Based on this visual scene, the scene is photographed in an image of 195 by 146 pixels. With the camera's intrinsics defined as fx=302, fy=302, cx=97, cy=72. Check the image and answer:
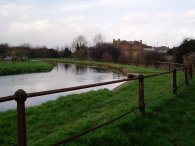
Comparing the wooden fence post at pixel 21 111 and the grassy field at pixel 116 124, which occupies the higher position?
the wooden fence post at pixel 21 111

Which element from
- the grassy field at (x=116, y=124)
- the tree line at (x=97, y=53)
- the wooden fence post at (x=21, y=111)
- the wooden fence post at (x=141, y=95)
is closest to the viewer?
the wooden fence post at (x=21, y=111)

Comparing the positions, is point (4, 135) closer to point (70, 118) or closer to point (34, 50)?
point (70, 118)

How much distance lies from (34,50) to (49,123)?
11164 centimetres

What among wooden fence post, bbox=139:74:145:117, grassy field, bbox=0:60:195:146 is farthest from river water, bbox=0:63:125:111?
wooden fence post, bbox=139:74:145:117

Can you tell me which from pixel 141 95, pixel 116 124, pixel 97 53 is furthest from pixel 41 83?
pixel 97 53

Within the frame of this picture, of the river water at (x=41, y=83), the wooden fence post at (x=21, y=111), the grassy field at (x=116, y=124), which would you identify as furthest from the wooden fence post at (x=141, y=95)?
the river water at (x=41, y=83)

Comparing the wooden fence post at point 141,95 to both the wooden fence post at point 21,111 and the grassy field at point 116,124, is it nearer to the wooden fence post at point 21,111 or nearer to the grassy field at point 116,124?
the grassy field at point 116,124

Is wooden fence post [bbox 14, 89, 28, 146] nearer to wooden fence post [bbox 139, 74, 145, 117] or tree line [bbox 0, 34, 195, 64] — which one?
wooden fence post [bbox 139, 74, 145, 117]

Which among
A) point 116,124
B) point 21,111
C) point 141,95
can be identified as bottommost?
point 116,124

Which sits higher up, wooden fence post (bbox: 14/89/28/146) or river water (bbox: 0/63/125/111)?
wooden fence post (bbox: 14/89/28/146)

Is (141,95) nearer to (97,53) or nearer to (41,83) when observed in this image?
(41,83)

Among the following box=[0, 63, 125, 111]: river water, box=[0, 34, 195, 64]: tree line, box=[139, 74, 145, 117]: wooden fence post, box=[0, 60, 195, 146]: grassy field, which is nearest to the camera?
box=[0, 60, 195, 146]: grassy field

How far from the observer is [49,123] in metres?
9.08

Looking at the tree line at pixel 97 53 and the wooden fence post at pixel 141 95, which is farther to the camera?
the tree line at pixel 97 53
